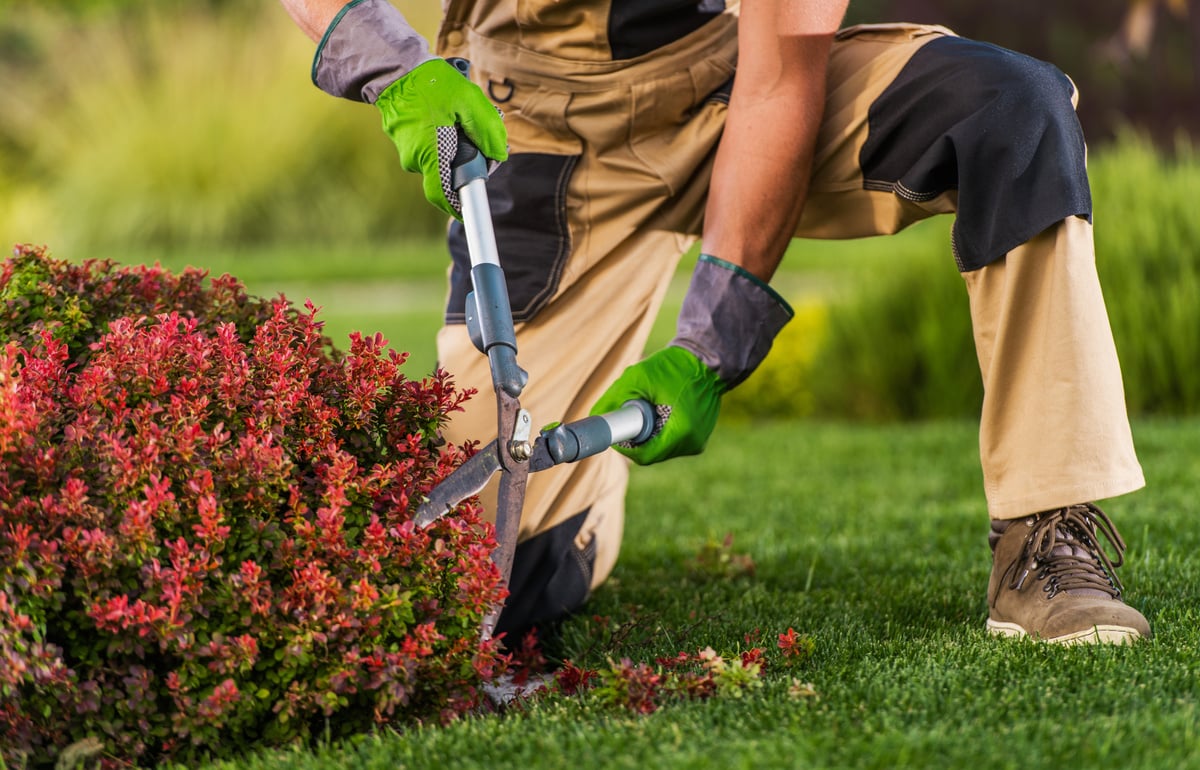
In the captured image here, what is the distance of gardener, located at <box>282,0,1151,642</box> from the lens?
7.47 feet

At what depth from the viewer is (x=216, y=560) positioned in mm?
1796

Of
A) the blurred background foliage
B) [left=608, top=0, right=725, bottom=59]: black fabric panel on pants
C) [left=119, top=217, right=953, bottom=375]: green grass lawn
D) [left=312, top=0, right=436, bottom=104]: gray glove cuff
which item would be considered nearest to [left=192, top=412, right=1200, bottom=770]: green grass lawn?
[left=312, top=0, right=436, bottom=104]: gray glove cuff

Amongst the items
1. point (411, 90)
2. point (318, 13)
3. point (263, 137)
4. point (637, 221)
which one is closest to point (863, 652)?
point (637, 221)

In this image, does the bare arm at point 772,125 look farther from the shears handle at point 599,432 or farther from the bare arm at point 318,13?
the bare arm at point 318,13

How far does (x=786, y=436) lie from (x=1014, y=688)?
382cm

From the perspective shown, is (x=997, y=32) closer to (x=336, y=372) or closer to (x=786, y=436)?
(x=786, y=436)

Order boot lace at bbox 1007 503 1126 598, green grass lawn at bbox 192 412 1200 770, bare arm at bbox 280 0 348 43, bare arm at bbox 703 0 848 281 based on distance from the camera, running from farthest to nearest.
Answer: bare arm at bbox 703 0 848 281, bare arm at bbox 280 0 348 43, boot lace at bbox 1007 503 1126 598, green grass lawn at bbox 192 412 1200 770

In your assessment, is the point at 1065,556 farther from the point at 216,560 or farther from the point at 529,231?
the point at 216,560

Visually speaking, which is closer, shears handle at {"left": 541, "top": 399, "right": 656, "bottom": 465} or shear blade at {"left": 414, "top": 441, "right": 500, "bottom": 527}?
shear blade at {"left": 414, "top": 441, "right": 500, "bottom": 527}

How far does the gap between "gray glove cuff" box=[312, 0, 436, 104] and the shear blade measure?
2.42 feet

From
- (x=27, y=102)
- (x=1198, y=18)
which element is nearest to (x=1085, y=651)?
(x=1198, y=18)

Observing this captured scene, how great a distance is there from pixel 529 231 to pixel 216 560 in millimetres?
1327

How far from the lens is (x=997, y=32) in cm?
1382

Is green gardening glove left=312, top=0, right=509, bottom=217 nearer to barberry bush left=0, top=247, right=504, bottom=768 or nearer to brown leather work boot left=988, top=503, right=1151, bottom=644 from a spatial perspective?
barberry bush left=0, top=247, right=504, bottom=768
